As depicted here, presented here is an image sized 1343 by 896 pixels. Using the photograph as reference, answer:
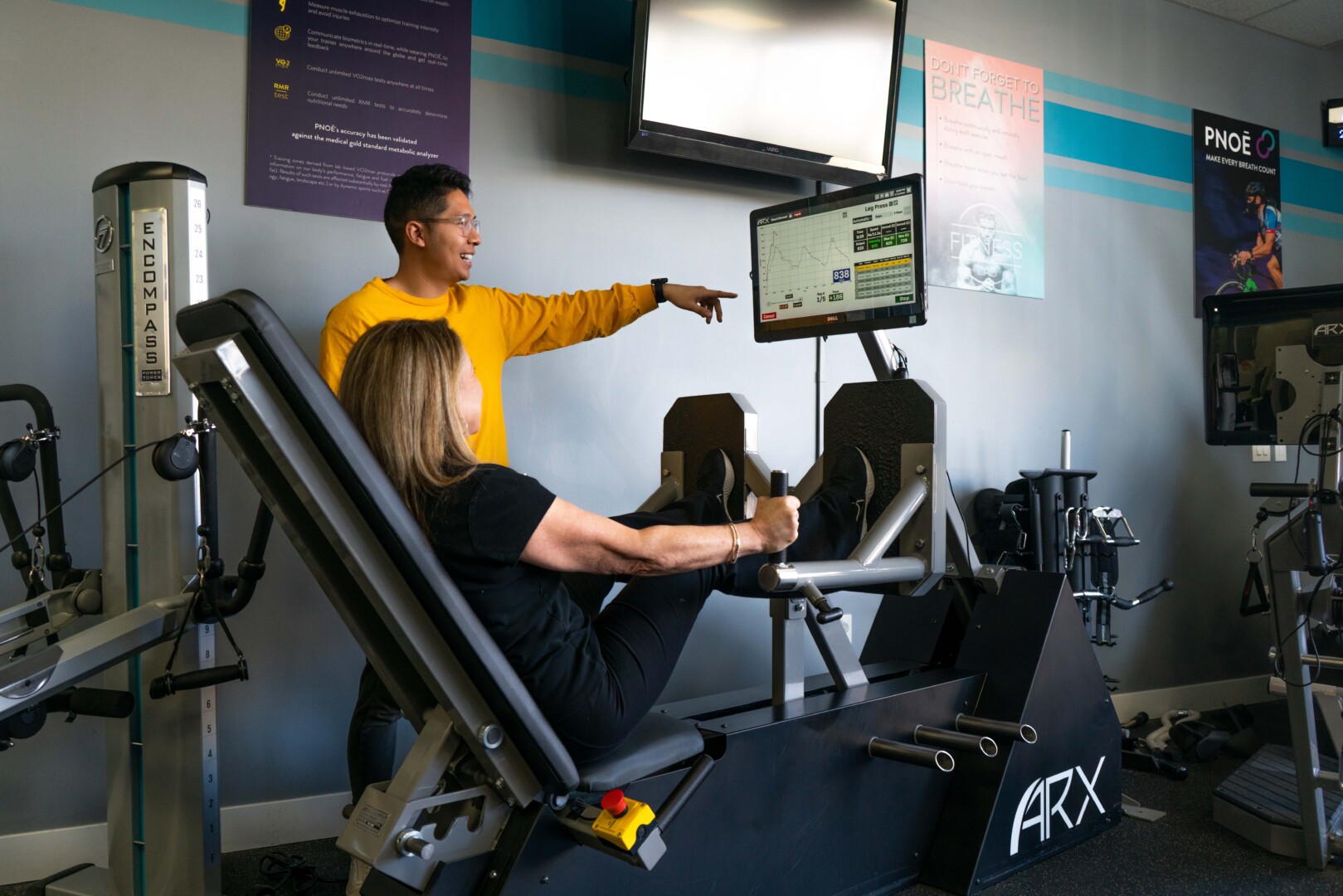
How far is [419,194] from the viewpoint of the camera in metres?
2.30

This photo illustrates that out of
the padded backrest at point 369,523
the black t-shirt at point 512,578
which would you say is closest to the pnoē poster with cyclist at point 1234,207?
the black t-shirt at point 512,578

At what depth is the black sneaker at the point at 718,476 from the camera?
7.40 feet

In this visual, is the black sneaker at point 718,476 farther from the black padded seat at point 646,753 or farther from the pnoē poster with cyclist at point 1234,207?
the pnoē poster with cyclist at point 1234,207

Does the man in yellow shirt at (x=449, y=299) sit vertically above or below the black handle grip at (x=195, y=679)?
above

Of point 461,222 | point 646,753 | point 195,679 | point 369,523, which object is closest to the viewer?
point 369,523

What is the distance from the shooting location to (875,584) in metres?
1.99

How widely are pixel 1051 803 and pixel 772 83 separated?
2244mm

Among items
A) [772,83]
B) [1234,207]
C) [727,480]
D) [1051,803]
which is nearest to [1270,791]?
[1051,803]

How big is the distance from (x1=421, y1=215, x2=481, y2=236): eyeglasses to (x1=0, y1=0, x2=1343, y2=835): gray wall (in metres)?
0.45

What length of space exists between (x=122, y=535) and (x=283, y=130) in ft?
3.79

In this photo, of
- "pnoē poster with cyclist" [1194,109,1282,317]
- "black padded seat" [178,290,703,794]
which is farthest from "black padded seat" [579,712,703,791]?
"pnoē poster with cyclist" [1194,109,1282,317]

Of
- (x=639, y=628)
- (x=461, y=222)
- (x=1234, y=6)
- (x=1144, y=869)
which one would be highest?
(x=1234, y=6)

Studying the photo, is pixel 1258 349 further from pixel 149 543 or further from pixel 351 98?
pixel 149 543

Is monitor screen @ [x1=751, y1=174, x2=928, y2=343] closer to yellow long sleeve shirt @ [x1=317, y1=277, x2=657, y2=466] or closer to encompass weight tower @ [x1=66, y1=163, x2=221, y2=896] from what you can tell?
yellow long sleeve shirt @ [x1=317, y1=277, x2=657, y2=466]
